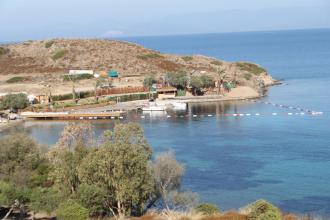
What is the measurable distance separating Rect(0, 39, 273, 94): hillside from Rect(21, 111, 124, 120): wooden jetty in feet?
44.9

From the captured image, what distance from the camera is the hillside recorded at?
2975 inches

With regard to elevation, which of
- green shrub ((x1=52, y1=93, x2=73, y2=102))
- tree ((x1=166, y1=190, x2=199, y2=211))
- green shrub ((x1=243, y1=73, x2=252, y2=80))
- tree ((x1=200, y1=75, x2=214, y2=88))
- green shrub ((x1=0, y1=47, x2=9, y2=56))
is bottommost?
tree ((x1=166, y1=190, x2=199, y2=211))

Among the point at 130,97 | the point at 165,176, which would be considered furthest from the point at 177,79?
the point at 165,176

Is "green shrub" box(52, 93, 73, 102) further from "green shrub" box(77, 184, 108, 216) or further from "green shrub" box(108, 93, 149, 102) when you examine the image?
"green shrub" box(77, 184, 108, 216)

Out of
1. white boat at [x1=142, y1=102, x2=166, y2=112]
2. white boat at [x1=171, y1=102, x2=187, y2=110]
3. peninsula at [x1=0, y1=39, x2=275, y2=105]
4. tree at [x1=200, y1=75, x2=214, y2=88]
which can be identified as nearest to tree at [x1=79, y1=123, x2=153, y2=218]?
white boat at [x1=142, y1=102, x2=166, y2=112]

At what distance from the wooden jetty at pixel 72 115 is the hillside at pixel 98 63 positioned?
13672 millimetres

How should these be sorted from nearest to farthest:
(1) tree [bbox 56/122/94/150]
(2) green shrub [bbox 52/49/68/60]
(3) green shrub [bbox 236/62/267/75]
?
(1) tree [bbox 56/122/94/150], (2) green shrub [bbox 52/49/68/60], (3) green shrub [bbox 236/62/267/75]

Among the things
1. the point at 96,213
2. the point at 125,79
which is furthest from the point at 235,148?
the point at 125,79

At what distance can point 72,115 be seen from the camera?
54.4 metres

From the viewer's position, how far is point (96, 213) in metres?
21.2

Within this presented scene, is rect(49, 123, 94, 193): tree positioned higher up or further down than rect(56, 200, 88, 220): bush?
higher up

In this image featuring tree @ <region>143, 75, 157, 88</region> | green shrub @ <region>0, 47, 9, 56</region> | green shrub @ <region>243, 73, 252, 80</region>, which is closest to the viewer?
tree @ <region>143, 75, 157, 88</region>

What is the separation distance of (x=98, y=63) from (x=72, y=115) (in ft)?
95.9

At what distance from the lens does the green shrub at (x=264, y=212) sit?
1639 centimetres
